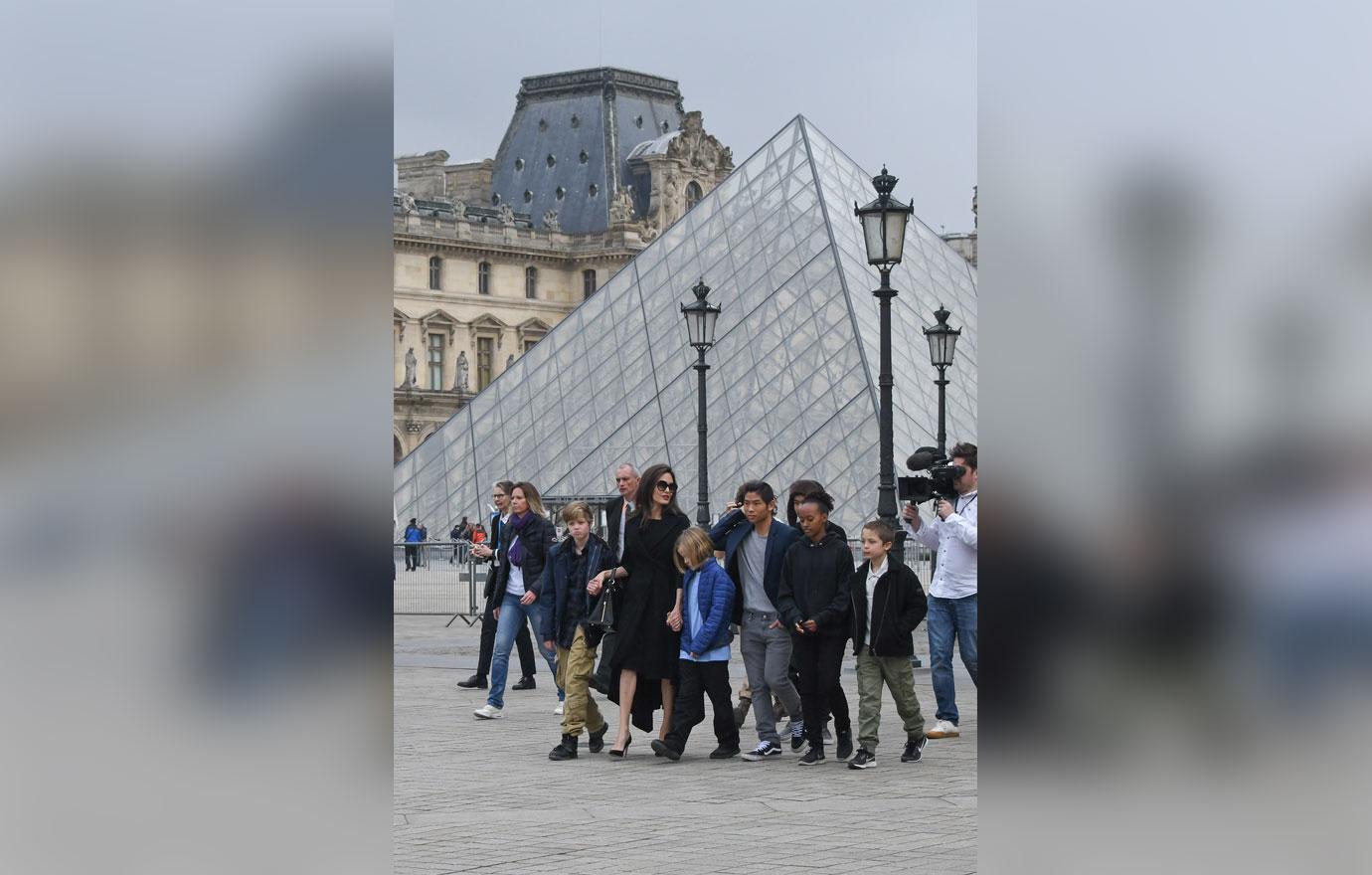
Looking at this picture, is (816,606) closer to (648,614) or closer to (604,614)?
(648,614)

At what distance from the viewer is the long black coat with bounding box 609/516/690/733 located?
9906mm

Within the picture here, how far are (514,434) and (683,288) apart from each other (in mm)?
4650

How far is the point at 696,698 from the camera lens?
9852 mm

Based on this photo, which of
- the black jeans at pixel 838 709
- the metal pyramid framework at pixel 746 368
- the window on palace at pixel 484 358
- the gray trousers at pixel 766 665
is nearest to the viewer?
the black jeans at pixel 838 709

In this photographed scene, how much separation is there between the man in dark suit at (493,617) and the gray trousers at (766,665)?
240 cm

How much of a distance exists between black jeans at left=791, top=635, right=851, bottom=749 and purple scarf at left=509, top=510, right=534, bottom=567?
2.52 metres

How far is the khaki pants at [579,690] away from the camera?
9.79 meters

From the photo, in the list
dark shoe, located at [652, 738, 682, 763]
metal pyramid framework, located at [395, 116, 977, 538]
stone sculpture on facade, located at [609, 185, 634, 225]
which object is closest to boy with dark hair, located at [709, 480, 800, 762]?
dark shoe, located at [652, 738, 682, 763]

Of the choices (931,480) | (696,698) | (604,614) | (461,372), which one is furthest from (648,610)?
(461,372)

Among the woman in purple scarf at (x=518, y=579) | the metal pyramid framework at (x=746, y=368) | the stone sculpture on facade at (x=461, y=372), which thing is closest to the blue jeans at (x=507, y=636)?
the woman in purple scarf at (x=518, y=579)

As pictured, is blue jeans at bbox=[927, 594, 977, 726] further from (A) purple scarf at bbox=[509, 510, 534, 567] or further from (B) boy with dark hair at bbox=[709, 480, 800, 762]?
(A) purple scarf at bbox=[509, 510, 534, 567]

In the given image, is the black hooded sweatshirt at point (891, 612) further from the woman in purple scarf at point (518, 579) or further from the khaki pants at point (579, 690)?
the woman in purple scarf at point (518, 579)
